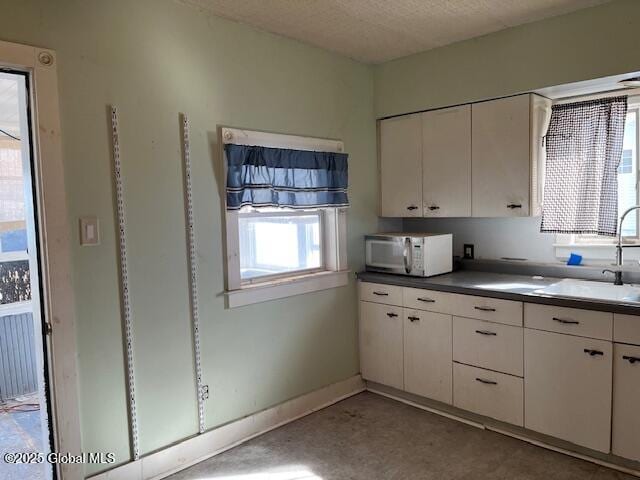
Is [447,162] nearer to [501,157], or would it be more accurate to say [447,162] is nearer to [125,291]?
[501,157]

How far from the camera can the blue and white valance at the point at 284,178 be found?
275 cm

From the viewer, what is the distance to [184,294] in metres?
2.62

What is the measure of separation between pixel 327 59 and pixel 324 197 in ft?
3.17

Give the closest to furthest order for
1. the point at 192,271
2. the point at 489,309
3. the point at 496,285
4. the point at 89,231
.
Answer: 1. the point at 89,231
2. the point at 192,271
3. the point at 489,309
4. the point at 496,285

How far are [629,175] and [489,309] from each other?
126 centimetres

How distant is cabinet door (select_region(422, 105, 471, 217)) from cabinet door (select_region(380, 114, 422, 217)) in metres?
0.05

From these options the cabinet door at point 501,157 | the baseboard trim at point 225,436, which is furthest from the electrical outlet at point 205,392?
the cabinet door at point 501,157

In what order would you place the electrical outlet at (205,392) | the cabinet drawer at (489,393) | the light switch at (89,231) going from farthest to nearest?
the cabinet drawer at (489,393) → the electrical outlet at (205,392) → the light switch at (89,231)

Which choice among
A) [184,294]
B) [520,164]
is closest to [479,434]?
[520,164]

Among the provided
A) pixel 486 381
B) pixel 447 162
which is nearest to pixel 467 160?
pixel 447 162

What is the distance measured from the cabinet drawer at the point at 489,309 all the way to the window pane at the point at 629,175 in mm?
966

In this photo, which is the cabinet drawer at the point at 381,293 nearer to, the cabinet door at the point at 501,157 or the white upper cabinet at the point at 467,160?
the white upper cabinet at the point at 467,160

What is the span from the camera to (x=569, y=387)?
259cm

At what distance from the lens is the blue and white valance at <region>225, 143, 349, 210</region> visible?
2.75m
